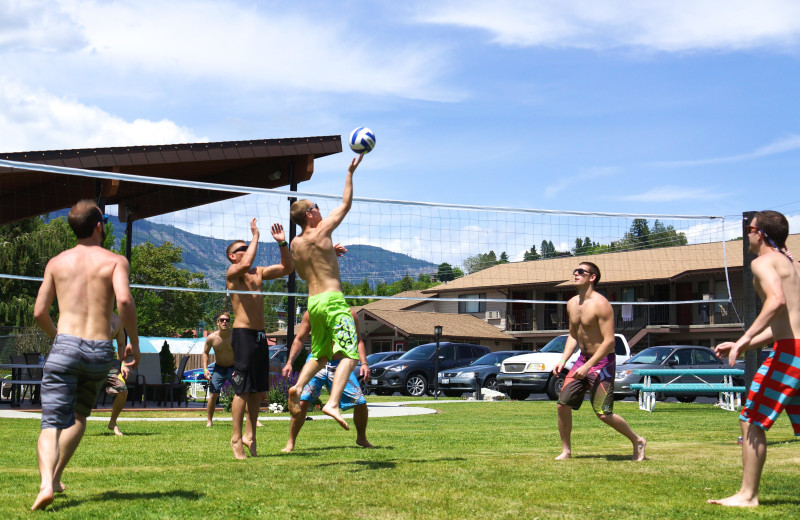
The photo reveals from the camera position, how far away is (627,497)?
18.2 feet

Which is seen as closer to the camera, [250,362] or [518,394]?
[250,362]

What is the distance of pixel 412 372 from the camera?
2806 centimetres

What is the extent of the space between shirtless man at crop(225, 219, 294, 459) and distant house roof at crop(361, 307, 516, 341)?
41888mm

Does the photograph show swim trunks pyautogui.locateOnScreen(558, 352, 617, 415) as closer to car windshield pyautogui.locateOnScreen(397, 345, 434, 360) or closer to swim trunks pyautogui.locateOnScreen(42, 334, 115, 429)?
swim trunks pyautogui.locateOnScreen(42, 334, 115, 429)

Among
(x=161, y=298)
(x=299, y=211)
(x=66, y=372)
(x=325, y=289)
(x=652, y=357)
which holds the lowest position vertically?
(x=652, y=357)

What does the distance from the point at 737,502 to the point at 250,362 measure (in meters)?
4.27

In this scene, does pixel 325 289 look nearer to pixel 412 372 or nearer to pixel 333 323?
pixel 333 323

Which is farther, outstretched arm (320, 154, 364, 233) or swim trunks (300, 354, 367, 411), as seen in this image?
swim trunks (300, 354, 367, 411)

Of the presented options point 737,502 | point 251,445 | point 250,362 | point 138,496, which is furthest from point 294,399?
point 737,502

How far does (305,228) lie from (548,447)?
3727mm

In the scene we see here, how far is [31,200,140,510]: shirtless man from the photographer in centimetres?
499

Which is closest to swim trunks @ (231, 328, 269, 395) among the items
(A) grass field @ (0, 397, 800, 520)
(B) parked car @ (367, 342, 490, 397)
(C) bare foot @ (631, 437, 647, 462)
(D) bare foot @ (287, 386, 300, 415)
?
(D) bare foot @ (287, 386, 300, 415)

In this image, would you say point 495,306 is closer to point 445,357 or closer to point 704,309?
point 704,309

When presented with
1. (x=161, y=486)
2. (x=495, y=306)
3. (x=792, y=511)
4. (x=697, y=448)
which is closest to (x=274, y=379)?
(x=697, y=448)
